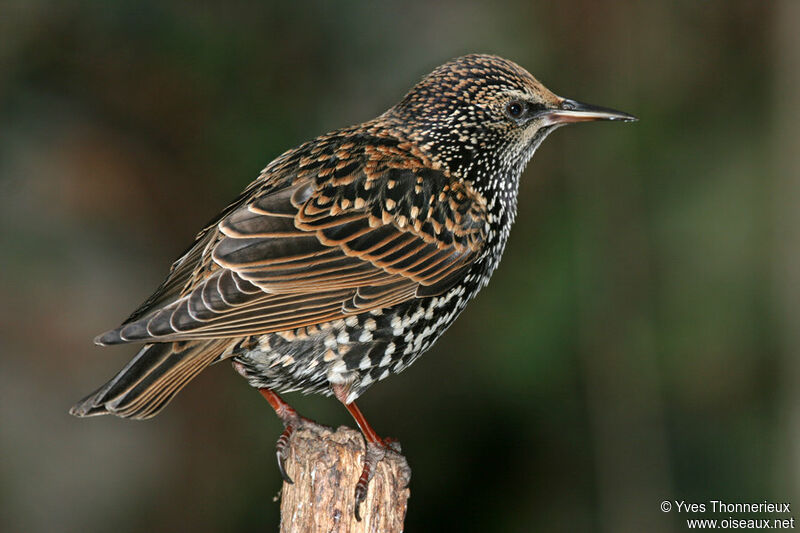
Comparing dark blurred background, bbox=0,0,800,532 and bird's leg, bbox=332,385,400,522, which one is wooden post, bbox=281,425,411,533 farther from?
dark blurred background, bbox=0,0,800,532

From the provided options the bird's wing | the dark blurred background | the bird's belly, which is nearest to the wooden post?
the bird's belly

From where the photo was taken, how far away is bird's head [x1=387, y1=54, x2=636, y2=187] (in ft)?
12.6

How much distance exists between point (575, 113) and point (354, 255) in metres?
1.00

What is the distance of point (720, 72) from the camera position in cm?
563

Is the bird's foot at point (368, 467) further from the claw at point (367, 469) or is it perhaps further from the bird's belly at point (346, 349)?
the bird's belly at point (346, 349)

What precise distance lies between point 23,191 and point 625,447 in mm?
3393

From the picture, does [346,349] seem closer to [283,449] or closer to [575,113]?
[283,449]

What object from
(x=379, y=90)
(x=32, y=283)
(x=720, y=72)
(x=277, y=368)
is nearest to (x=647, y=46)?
(x=720, y=72)

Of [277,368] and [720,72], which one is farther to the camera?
[720,72]

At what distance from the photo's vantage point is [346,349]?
348 cm

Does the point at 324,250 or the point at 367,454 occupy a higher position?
the point at 324,250

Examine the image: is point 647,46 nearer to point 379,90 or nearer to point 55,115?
point 379,90

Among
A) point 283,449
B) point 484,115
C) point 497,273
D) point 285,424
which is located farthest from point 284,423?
point 497,273

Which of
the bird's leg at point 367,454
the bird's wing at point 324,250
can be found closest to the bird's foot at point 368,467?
the bird's leg at point 367,454
